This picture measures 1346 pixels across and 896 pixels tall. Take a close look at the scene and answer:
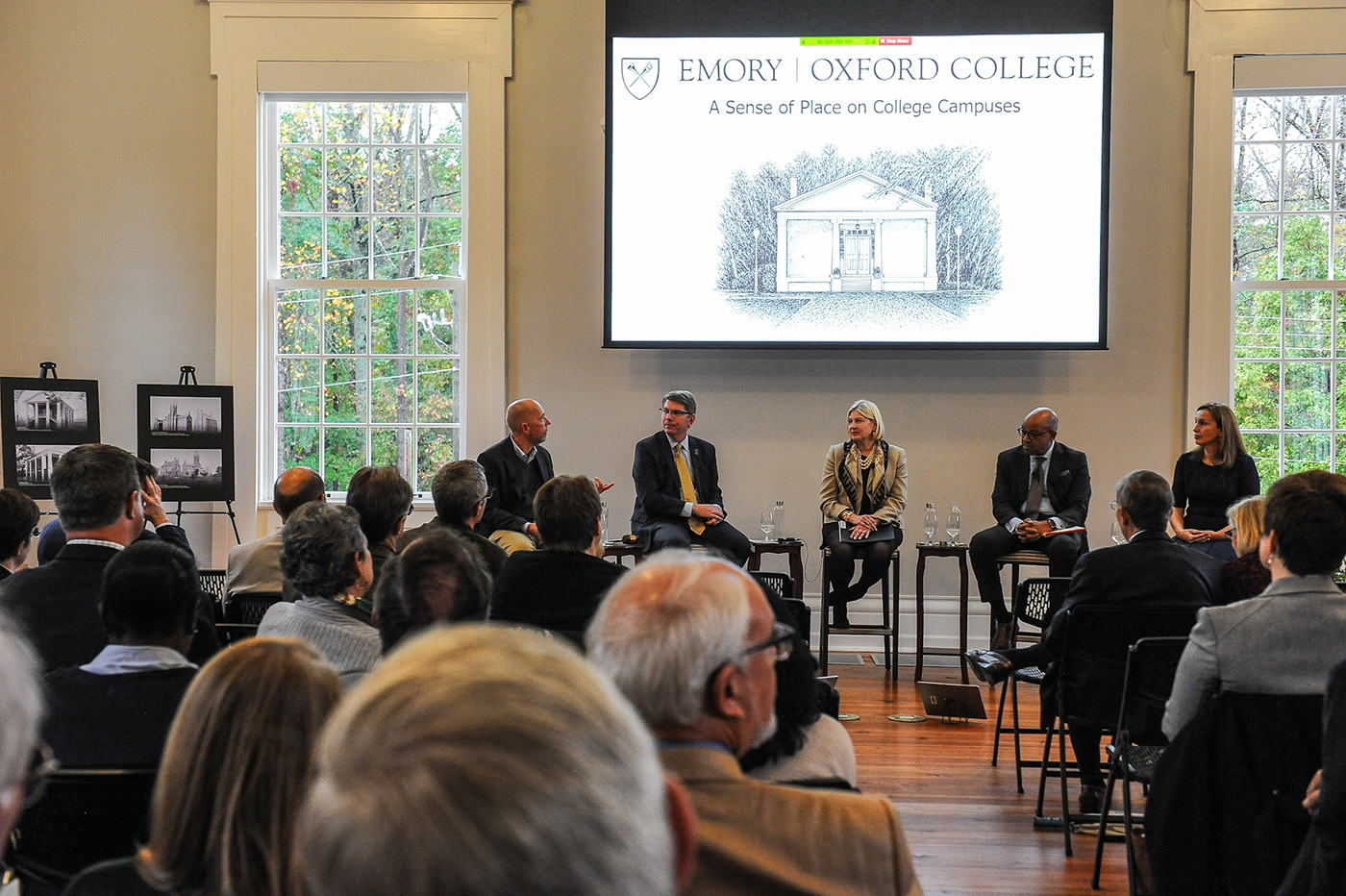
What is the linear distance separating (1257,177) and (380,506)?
604 centimetres

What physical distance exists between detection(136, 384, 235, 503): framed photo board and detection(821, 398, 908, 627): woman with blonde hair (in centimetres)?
364

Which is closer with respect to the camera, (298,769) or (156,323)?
(298,769)

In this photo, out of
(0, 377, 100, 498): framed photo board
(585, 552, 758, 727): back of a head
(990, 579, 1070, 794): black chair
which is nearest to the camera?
(585, 552, 758, 727): back of a head

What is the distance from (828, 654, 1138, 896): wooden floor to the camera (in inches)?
126

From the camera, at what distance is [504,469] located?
5969 millimetres

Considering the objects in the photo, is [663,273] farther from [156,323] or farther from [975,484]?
[156,323]

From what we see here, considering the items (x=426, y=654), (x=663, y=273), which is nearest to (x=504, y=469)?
(x=663, y=273)

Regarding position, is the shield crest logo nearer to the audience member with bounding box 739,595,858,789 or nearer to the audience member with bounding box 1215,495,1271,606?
the audience member with bounding box 1215,495,1271,606

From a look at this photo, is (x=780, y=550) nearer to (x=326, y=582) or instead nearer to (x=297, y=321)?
(x=297, y=321)

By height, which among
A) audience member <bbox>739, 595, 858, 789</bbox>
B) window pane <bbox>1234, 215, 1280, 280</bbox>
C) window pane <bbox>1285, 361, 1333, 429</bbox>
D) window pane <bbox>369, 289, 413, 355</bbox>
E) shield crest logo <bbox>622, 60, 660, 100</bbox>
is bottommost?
audience member <bbox>739, 595, 858, 789</bbox>

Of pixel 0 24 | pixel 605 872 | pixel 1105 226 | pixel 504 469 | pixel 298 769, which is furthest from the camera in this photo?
pixel 0 24

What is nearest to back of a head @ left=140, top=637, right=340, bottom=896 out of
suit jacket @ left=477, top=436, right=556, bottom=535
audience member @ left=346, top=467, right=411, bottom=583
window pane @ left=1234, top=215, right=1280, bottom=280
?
audience member @ left=346, top=467, right=411, bottom=583

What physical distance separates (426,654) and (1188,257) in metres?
7.13

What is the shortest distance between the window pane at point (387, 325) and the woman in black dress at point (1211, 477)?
4.78 metres
